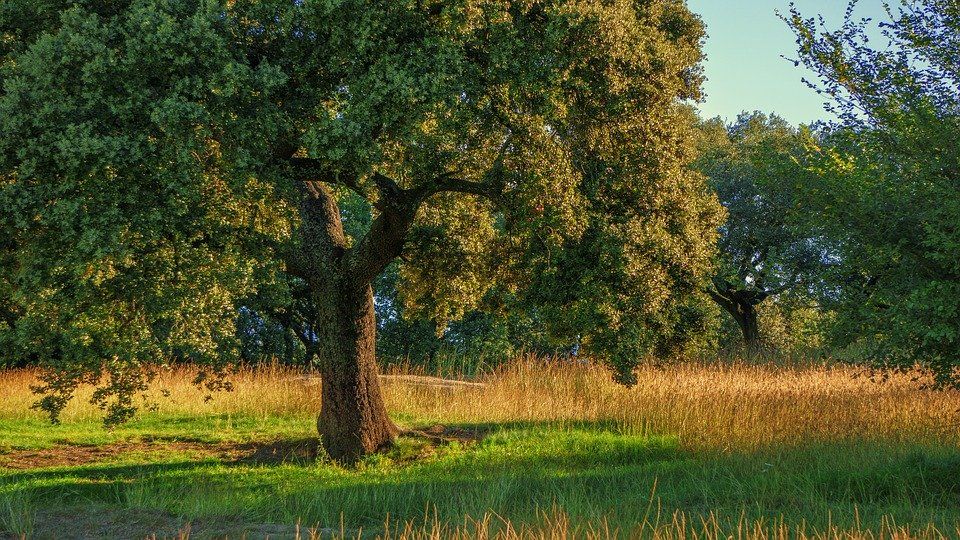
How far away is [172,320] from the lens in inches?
578

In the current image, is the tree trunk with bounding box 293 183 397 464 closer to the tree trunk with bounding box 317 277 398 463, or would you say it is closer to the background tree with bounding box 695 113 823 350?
the tree trunk with bounding box 317 277 398 463

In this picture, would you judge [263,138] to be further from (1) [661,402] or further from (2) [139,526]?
(1) [661,402]

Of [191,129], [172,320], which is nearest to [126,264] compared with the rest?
[172,320]

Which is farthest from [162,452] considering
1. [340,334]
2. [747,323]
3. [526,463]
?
[747,323]

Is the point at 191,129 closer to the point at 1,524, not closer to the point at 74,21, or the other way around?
the point at 74,21

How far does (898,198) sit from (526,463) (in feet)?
27.4

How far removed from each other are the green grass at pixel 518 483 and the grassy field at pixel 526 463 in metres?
0.06

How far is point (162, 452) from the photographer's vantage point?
18531 mm

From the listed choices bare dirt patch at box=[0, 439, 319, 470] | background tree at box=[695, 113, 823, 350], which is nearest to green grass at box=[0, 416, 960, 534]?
bare dirt patch at box=[0, 439, 319, 470]

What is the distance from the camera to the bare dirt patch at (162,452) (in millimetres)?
17500

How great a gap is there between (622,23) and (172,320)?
873cm

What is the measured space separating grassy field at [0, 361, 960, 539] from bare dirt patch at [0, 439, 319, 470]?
0.22 feet

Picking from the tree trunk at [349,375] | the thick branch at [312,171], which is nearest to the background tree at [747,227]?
the tree trunk at [349,375]

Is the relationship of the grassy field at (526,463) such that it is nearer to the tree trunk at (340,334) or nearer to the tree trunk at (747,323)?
the tree trunk at (340,334)
